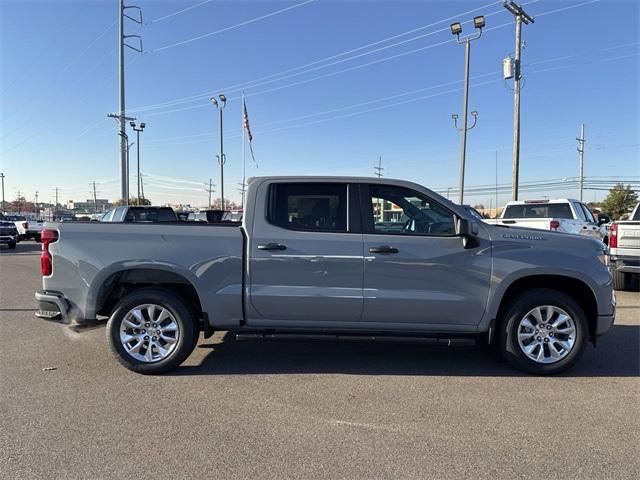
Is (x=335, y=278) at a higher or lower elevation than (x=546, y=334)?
higher

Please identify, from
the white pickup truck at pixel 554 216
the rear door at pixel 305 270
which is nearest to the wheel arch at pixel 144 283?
the rear door at pixel 305 270

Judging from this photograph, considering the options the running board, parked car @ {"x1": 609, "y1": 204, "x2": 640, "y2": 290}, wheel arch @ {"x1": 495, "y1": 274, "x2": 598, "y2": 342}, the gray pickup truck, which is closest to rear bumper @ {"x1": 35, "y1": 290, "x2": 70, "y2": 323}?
the gray pickup truck

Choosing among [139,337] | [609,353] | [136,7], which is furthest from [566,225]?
[136,7]

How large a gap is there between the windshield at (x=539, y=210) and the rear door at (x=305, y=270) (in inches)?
384

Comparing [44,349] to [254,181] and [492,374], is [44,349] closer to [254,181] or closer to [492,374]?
[254,181]

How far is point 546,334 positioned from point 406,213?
183 centimetres

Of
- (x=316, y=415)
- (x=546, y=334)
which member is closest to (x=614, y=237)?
(x=546, y=334)

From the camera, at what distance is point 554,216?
42.1ft

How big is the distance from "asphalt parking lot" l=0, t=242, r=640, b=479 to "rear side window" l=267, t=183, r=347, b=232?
58.7 inches

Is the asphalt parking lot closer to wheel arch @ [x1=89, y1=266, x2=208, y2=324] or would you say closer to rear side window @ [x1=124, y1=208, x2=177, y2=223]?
wheel arch @ [x1=89, y1=266, x2=208, y2=324]

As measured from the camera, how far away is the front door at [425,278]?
4770 millimetres

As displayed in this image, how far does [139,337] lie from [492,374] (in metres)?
3.55

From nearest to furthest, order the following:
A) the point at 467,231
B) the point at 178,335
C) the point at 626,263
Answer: the point at 467,231 → the point at 178,335 → the point at 626,263

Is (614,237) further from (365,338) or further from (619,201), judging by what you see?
(619,201)
